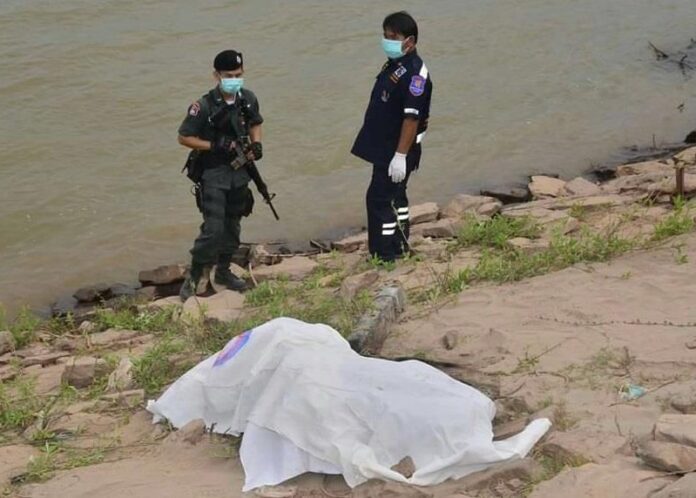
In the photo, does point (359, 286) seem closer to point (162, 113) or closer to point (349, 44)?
point (162, 113)

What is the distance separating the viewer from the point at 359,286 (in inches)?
238

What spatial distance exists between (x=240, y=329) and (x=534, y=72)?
8.33m

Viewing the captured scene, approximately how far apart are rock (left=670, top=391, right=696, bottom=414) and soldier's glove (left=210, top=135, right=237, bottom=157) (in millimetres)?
3334

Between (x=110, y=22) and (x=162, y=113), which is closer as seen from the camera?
(x=162, y=113)

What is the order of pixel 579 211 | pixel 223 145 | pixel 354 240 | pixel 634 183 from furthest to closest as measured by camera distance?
pixel 634 183, pixel 354 240, pixel 579 211, pixel 223 145

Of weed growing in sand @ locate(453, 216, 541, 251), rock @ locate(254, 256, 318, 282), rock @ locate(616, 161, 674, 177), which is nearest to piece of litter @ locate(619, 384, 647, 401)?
weed growing in sand @ locate(453, 216, 541, 251)

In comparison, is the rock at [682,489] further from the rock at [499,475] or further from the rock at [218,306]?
the rock at [218,306]

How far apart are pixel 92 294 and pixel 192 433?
12.1 feet

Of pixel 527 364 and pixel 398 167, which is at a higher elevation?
pixel 398 167

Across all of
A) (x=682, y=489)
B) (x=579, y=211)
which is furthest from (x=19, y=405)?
(x=579, y=211)

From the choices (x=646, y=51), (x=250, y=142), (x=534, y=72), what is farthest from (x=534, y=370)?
(x=646, y=51)

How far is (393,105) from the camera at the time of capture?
6418mm

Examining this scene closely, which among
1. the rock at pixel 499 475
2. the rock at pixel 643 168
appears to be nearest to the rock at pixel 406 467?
the rock at pixel 499 475

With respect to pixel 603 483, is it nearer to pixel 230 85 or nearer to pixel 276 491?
pixel 276 491
